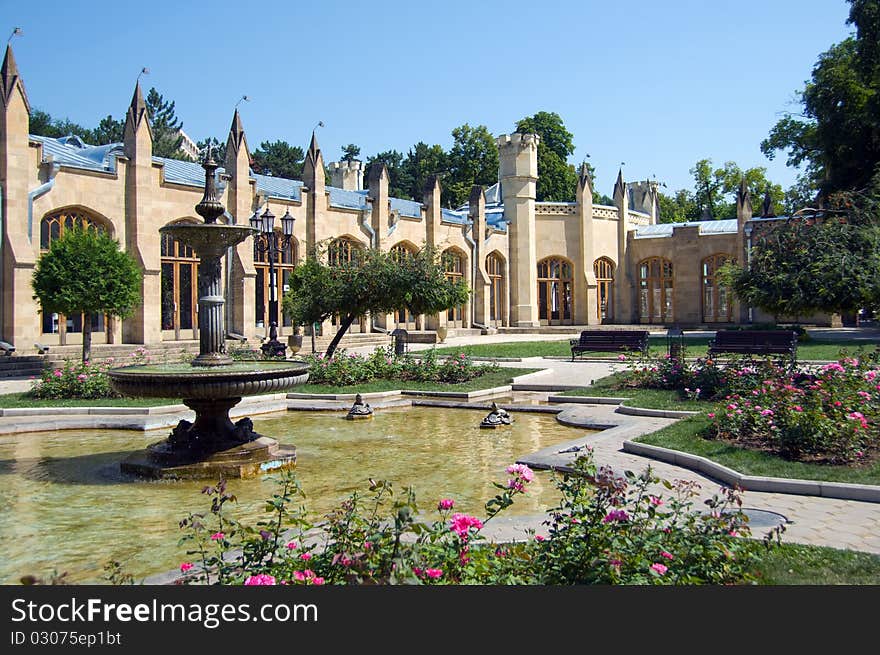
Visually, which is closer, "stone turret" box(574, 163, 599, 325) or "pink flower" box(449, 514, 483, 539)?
"pink flower" box(449, 514, 483, 539)

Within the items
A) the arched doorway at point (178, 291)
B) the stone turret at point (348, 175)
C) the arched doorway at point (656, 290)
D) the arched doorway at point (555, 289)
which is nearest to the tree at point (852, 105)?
the arched doorway at point (656, 290)

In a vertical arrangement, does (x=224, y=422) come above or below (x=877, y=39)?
below

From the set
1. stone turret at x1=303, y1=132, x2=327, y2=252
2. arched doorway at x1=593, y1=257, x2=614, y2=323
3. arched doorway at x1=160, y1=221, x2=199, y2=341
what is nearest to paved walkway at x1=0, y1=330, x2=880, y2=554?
arched doorway at x1=160, y1=221, x2=199, y2=341

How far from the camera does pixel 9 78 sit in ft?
69.9

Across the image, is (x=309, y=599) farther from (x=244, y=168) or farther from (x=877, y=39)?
(x=877, y=39)

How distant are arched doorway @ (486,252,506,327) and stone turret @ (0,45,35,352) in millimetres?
24953

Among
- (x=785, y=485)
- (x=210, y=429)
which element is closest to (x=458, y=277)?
(x=210, y=429)

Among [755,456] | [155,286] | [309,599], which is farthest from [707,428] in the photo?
[155,286]

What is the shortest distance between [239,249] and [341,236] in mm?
5993

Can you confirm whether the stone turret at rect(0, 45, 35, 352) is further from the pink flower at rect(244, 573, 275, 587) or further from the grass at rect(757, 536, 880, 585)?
the grass at rect(757, 536, 880, 585)

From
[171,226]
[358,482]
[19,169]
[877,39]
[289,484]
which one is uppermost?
[877,39]

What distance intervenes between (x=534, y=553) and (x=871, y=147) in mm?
31347

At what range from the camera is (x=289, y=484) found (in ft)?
14.9

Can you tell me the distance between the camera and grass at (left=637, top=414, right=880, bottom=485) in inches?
281
